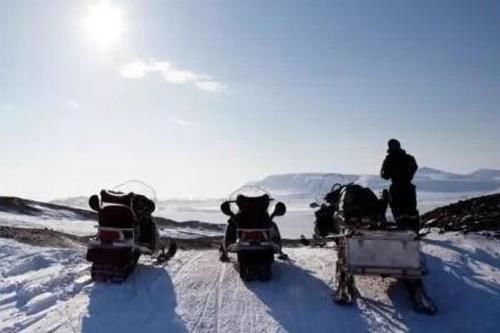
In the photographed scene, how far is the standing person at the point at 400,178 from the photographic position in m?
10.2

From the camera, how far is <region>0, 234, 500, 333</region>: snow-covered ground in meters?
6.35

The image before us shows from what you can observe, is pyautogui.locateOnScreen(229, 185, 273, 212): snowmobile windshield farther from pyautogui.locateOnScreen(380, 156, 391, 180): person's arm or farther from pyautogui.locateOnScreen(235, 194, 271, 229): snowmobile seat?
pyautogui.locateOnScreen(380, 156, 391, 180): person's arm

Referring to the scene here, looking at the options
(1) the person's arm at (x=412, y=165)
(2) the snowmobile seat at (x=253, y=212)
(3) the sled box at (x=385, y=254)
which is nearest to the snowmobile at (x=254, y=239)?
(2) the snowmobile seat at (x=253, y=212)

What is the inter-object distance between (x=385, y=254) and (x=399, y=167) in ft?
12.2

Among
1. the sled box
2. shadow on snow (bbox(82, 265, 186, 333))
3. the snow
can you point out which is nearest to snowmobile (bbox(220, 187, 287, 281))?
shadow on snow (bbox(82, 265, 186, 333))

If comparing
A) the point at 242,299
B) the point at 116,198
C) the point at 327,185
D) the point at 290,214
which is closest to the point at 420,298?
the point at 242,299

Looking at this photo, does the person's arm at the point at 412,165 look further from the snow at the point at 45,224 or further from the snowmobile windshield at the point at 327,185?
the snow at the point at 45,224

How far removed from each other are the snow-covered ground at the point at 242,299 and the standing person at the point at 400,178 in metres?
0.97

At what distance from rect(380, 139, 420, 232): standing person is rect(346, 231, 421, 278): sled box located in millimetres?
3137

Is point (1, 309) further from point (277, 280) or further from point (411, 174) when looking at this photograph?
point (411, 174)

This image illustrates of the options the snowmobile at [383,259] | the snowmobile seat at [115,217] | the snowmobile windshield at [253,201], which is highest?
the snowmobile windshield at [253,201]

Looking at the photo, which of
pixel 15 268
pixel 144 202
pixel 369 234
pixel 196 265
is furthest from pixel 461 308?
pixel 15 268

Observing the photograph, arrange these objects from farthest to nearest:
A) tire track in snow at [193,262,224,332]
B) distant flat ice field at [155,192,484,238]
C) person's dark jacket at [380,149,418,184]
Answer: distant flat ice field at [155,192,484,238], person's dark jacket at [380,149,418,184], tire track in snow at [193,262,224,332]

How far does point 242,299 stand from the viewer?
748 cm
